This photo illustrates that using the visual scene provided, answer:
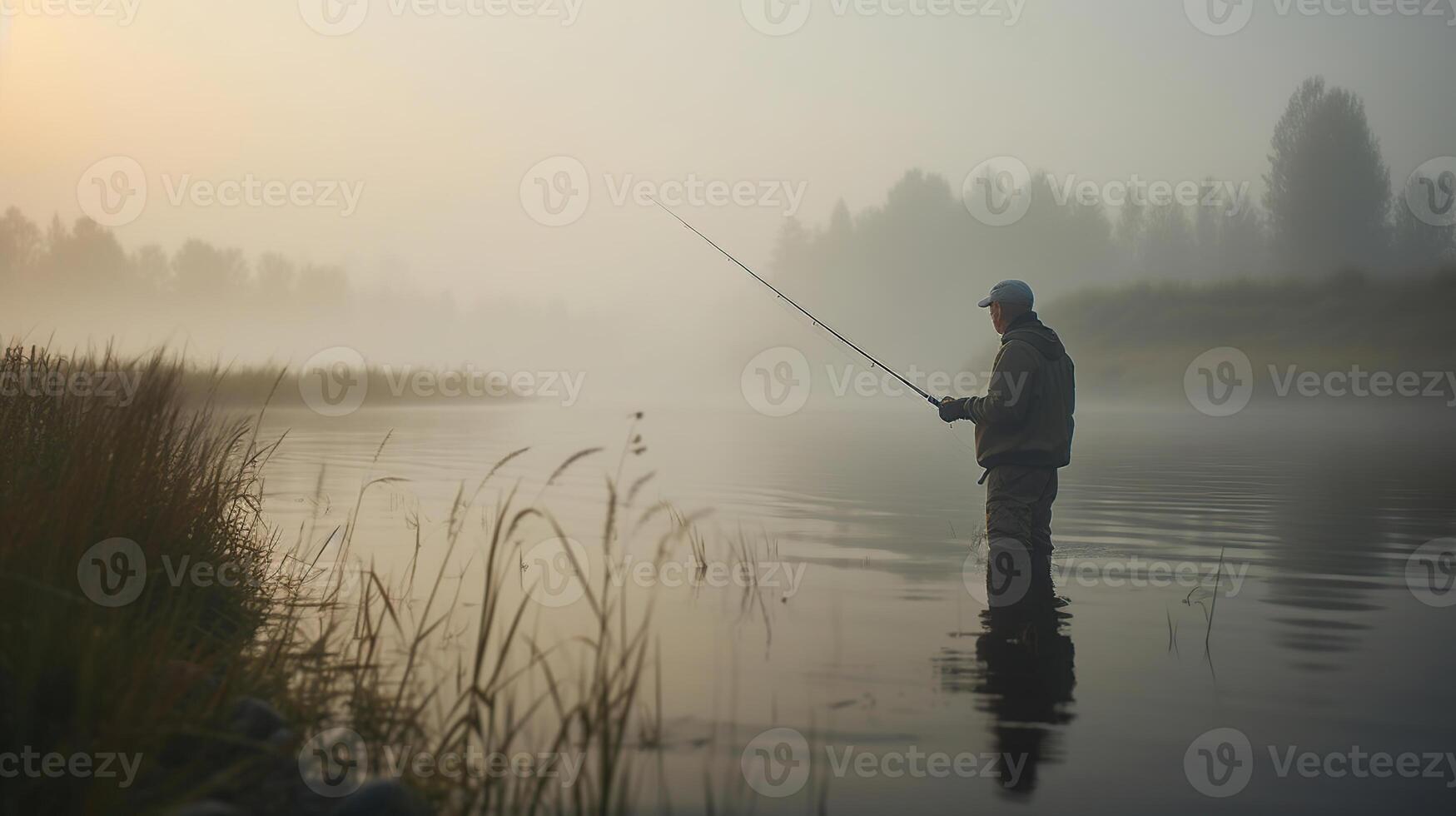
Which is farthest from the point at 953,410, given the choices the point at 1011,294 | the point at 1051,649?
the point at 1051,649

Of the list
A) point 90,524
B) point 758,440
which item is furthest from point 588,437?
point 90,524

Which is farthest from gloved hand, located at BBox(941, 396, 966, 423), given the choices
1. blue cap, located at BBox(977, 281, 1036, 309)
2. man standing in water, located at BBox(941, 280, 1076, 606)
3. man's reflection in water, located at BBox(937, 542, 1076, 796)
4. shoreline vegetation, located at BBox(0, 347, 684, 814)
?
shoreline vegetation, located at BBox(0, 347, 684, 814)

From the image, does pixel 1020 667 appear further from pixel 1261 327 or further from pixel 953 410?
pixel 1261 327

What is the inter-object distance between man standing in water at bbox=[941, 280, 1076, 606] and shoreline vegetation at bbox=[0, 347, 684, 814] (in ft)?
10.3

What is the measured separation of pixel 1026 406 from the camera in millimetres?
9398

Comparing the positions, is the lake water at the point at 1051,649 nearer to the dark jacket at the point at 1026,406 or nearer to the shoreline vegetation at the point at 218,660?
the shoreline vegetation at the point at 218,660

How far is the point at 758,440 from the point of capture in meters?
38.3

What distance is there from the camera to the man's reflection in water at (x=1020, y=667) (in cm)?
584

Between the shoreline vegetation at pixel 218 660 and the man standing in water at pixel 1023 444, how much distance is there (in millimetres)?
3145

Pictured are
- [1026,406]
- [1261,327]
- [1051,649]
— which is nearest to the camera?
[1051,649]

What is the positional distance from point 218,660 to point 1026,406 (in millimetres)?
6469

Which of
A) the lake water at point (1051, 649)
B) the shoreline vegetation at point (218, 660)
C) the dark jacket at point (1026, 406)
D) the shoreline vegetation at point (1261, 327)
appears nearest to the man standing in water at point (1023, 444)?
the dark jacket at point (1026, 406)

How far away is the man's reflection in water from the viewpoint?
584 centimetres

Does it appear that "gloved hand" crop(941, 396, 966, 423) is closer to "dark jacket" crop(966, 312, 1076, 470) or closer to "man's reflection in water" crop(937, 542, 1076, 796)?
"dark jacket" crop(966, 312, 1076, 470)
